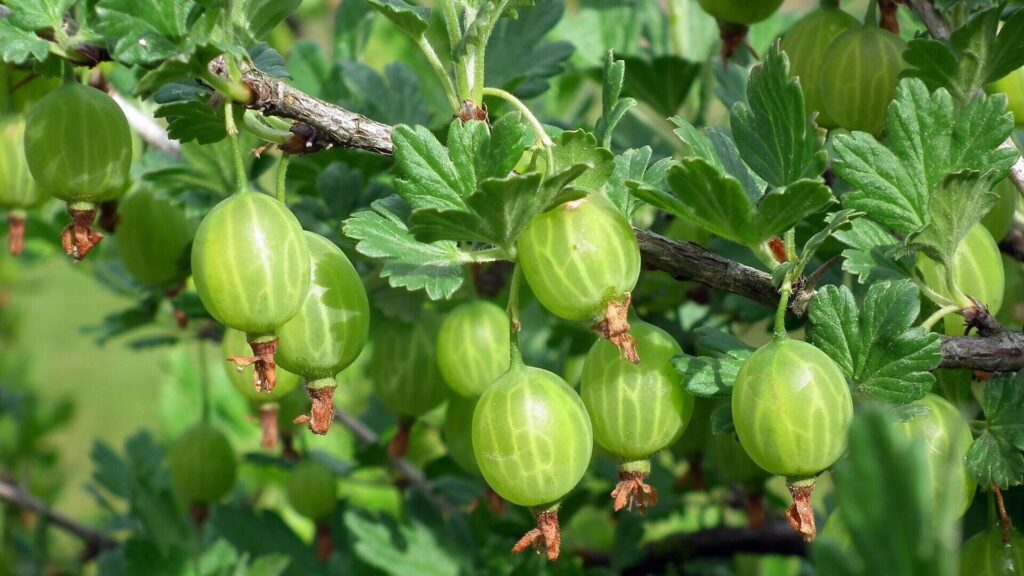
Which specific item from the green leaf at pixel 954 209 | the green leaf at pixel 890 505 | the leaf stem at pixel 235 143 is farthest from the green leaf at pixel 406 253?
the green leaf at pixel 890 505

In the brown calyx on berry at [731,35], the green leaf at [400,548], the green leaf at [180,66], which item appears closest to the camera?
the green leaf at [180,66]

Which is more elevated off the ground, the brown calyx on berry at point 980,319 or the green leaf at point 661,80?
the brown calyx on berry at point 980,319

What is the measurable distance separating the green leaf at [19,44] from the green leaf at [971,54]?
84 cm

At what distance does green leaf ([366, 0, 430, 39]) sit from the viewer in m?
0.97

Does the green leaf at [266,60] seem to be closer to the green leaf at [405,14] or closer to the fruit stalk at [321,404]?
the green leaf at [405,14]

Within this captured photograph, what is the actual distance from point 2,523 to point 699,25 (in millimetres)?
1867

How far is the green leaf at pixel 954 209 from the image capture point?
94 centimetres

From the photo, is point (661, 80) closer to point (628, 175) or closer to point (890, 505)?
point (628, 175)

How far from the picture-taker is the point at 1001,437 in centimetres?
99

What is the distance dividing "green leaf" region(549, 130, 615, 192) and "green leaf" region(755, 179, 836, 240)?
145 mm

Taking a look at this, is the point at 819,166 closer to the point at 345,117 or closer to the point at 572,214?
the point at 572,214

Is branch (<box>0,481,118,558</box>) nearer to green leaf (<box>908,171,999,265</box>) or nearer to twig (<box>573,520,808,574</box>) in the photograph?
twig (<box>573,520,808,574</box>)

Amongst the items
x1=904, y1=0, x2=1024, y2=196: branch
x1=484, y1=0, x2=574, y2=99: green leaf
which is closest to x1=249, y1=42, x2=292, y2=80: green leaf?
x1=484, y1=0, x2=574, y2=99: green leaf

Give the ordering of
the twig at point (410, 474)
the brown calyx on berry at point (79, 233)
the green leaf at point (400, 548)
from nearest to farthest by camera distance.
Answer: the brown calyx on berry at point (79, 233)
the green leaf at point (400, 548)
the twig at point (410, 474)
